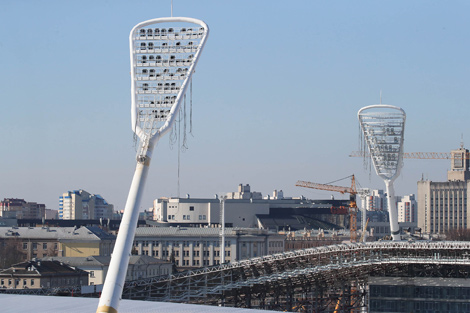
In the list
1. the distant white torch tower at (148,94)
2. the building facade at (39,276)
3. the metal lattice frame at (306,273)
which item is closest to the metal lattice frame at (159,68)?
the distant white torch tower at (148,94)

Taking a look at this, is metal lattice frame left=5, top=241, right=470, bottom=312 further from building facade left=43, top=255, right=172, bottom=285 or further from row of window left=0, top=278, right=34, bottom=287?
building facade left=43, top=255, right=172, bottom=285

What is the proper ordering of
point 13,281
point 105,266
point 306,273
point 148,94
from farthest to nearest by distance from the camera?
point 105,266, point 13,281, point 306,273, point 148,94

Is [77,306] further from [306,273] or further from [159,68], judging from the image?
[306,273]

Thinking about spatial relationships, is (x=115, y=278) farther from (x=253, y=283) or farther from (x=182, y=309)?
(x=253, y=283)

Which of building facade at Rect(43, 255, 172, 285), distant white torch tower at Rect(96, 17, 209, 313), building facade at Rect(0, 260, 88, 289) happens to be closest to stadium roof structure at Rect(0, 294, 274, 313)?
distant white torch tower at Rect(96, 17, 209, 313)

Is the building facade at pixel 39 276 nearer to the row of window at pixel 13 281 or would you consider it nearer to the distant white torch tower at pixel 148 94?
the row of window at pixel 13 281

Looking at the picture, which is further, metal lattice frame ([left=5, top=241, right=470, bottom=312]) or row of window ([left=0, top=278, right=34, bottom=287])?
row of window ([left=0, top=278, right=34, bottom=287])

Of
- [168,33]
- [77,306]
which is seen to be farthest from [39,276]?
[168,33]

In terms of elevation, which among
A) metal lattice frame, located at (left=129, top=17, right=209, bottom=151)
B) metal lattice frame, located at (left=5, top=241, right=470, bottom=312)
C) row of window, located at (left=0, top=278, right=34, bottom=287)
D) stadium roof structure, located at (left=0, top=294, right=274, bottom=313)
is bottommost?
row of window, located at (left=0, top=278, right=34, bottom=287)

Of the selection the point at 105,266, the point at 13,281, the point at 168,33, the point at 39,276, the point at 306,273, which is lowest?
the point at 13,281

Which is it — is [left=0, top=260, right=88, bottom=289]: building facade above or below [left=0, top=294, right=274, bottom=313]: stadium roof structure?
below

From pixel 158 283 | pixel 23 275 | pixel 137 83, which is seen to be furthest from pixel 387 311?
pixel 137 83

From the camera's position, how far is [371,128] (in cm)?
12025

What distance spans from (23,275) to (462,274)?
196 feet
